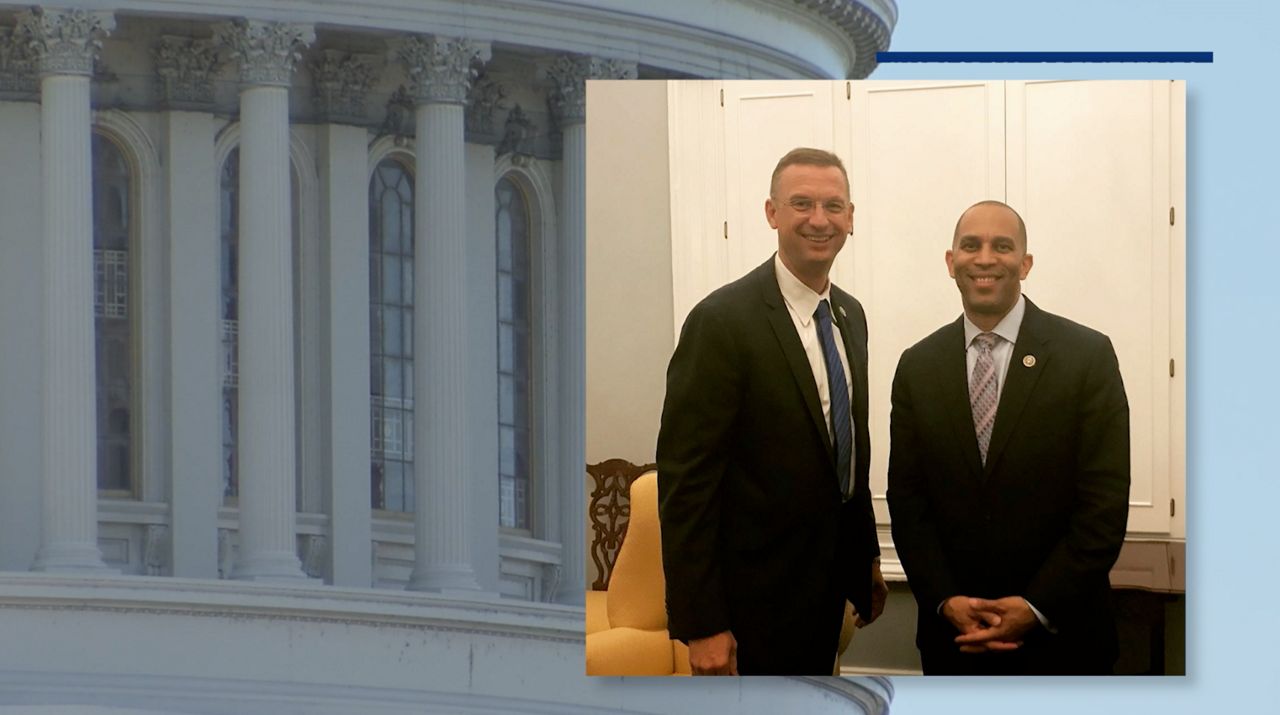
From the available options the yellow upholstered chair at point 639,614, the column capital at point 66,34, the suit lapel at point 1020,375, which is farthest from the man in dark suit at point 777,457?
the column capital at point 66,34

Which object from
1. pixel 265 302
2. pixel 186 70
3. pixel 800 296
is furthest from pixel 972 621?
pixel 186 70

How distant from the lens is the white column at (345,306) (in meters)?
44.0

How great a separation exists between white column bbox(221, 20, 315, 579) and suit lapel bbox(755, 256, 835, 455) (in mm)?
20937

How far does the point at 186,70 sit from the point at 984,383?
2225cm

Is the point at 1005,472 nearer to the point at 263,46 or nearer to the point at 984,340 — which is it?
the point at 984,340

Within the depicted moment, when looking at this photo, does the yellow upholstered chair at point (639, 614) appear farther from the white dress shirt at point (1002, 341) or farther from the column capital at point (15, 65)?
the column capital at point (15, 65)

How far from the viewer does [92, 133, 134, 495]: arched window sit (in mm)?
43250

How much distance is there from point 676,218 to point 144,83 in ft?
71.1

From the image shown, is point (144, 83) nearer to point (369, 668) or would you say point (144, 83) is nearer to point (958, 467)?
point (369, 668)

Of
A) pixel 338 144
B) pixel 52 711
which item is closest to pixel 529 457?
pixel 338 144

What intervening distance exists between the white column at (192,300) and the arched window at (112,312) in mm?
505

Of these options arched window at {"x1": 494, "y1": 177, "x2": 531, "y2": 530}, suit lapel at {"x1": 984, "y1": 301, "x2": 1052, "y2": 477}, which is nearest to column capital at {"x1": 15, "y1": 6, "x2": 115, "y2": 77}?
arched window at {"x1": 494, "y1": 177, "x2": 531, "y2": 530}

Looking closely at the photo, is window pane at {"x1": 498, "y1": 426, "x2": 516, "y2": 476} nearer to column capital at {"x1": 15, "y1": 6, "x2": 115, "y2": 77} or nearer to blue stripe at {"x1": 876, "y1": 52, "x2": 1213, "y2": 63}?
column capital at {"x1": 15, "y1": 6, "x2": 115, "y2": 77}

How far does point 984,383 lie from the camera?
71.6 ft
